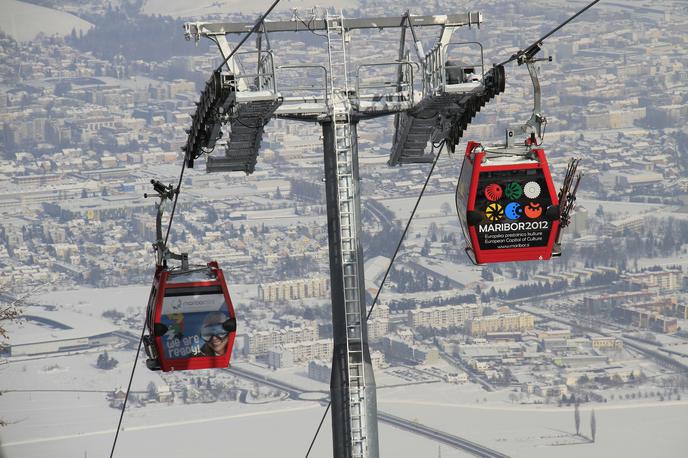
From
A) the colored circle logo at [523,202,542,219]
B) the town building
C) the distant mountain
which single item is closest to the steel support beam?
the colored circle logo at [523,202,542,219]

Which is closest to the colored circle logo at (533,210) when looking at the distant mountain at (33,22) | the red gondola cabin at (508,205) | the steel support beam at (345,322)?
the red gondola cabin at (508,205)

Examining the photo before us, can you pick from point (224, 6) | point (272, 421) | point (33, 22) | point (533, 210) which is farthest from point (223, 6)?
point (533, 210)

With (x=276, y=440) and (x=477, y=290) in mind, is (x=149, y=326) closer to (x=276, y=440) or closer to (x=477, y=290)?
(x=276, y=440)

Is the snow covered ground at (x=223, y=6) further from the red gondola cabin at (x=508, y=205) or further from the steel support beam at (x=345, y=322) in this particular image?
the red gondola cabin at (x=508, y=205)

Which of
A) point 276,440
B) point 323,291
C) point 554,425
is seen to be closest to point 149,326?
point 276,440

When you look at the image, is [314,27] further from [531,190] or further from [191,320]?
[531,190]

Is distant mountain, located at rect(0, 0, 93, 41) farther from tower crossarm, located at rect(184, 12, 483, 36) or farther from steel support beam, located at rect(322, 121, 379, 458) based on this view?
steel support beam, located at rect(322, 121, 379, 458)

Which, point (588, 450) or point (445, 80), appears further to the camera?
point (588, 450)
